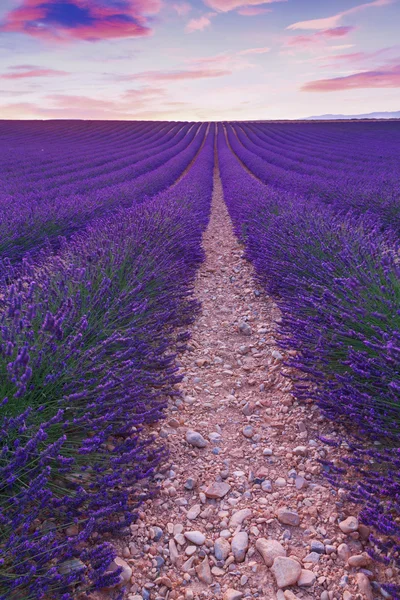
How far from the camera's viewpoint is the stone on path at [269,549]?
1.52m

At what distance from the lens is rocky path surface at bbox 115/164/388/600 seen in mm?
1445

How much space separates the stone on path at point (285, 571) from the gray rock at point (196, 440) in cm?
74

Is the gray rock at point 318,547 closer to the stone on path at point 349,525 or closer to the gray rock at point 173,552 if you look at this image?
the stone on path at point 349,525

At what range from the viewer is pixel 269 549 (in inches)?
60.9

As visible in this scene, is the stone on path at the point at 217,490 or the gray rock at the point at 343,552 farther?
the stone on path at the point at 217,490

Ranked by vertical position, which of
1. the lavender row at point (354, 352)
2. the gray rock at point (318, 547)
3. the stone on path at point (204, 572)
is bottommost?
the stone on path at point (204, 572)

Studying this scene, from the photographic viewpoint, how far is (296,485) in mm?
1872

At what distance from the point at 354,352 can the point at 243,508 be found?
0.92m

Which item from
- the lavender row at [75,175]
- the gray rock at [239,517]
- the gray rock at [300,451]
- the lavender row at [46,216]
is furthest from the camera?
the lavender row at [75,175]

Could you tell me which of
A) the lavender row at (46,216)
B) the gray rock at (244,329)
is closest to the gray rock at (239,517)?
the gray rock at (244,329)

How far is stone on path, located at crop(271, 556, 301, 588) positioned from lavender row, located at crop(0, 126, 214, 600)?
22.2 inches

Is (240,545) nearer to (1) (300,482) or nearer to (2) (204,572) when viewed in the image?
(2) (204,572)

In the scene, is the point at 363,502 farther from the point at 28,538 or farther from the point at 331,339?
the point at 28,538

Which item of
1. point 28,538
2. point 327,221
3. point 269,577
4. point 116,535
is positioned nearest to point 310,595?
point 269,577
